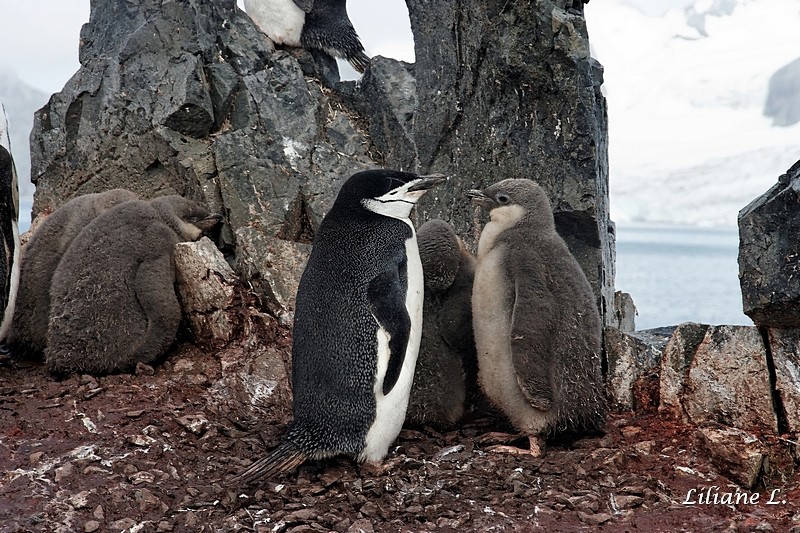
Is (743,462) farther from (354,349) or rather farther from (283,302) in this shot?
(283,302)

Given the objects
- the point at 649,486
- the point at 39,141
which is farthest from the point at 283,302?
the point at 39,141

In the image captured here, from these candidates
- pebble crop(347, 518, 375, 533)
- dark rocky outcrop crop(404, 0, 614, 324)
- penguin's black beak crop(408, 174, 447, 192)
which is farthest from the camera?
dark rocky outcrop crop(404, 0, 614, 324)

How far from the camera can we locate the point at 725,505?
3877mm

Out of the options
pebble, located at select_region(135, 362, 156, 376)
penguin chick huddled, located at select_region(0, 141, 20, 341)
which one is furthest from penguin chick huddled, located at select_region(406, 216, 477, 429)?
penguin chick huddled, located at select_region(0, 141, 20, 341)

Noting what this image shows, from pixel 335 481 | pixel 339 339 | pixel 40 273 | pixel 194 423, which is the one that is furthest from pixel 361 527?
pixel 40 273

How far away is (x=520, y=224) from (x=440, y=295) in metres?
0.61

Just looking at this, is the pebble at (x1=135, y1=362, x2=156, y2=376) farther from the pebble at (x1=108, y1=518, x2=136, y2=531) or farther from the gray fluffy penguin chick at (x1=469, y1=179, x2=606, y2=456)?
the gray fluffy penguin chick at (x1=469, y1=179, x2=606, y2=456)

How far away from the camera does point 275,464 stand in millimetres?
3963

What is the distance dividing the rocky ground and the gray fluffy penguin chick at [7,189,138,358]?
2.89 feet

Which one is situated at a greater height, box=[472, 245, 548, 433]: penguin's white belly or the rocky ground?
box=[472, 245, 548, 433]: penguin's white belly

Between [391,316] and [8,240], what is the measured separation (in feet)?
10.1

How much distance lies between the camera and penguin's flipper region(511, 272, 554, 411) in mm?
4305

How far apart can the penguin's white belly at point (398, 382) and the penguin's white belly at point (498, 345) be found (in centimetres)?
36

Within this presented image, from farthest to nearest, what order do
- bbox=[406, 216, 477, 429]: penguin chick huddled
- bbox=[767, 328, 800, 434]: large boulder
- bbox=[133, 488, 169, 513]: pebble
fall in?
bbox=[406, 216, 477, 429]: penguin chick huddled
bbox=[767, 328, 800, 434]: large boulder
bbox=[133, 488, 169, 513]: pebble
